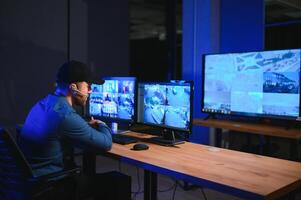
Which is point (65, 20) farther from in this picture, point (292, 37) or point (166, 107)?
point (292, 37)

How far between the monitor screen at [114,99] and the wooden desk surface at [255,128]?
42.2 inches

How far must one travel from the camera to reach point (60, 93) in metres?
2.18

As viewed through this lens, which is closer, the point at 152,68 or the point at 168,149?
the point at 168,149

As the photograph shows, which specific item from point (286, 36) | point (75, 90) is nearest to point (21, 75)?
point (75, 90)

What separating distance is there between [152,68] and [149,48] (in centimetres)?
177

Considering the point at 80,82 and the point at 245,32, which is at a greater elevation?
the point at 245,32

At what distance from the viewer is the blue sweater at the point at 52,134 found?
2.02 metres

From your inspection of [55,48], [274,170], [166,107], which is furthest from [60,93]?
[55,48]

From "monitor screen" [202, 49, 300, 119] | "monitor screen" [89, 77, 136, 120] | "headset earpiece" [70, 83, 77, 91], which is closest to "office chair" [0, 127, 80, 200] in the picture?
"headset earpiece" [70, 83, 77, 91]

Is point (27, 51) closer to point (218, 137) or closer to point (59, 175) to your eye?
point (218, 137)

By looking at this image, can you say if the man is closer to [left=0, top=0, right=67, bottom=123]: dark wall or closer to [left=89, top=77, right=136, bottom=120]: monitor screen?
[left=89, top=77, right=136, bottom=120]: monitor screen

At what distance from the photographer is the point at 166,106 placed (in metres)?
2.62

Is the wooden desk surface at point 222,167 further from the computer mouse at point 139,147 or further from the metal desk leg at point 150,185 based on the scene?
the metal desk leg at point 150,185

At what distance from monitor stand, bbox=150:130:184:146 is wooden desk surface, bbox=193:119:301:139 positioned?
831mm
